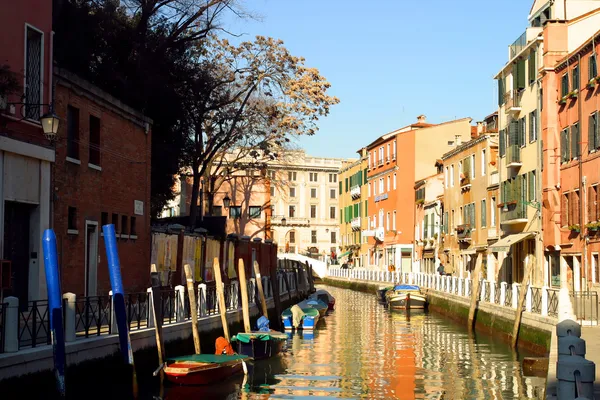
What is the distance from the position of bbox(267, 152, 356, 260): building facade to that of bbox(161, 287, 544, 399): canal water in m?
69.2

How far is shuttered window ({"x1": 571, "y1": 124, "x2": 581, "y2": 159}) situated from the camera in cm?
3214

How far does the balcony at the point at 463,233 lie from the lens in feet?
168

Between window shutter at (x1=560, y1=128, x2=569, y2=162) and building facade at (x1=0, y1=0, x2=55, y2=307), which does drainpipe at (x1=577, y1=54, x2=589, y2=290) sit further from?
building facade at (x1=0, y1=0, x2=55, y2=307)

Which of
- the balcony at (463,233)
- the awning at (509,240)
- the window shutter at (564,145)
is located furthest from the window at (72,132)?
the balcony at (463,233)

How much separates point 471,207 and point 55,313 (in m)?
38.6

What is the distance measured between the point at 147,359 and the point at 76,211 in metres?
4.33

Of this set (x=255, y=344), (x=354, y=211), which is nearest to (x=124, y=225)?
(x=255, y=344)

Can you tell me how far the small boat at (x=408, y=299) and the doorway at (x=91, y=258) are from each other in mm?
24728

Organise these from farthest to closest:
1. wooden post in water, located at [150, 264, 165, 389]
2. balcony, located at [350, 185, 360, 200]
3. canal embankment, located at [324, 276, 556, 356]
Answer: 1. balcony, located at [350, 185, 360, 200]
2. canal embankment, located at [324, 276, 556, 356]
3. wooden post in water, located at [150, 264, 165, 389]

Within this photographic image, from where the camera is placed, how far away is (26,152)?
19.1 metres

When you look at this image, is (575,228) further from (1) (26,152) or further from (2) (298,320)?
(1) (26,152)

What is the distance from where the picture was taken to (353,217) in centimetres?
9181

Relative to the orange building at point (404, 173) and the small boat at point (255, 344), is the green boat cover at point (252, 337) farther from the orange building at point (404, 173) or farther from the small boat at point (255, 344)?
the orange building at point (404, 173)

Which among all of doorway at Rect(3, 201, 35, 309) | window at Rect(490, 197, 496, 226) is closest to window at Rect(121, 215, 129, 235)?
doorway at Rect(3, 201, 35, 309)
